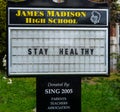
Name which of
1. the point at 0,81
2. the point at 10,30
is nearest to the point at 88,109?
the point at 10,30

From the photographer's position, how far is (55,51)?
27.8 ft

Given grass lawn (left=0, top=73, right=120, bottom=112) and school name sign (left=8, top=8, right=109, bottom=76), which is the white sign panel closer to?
school name sign (left=8, top=8, right=109, bottom=76)

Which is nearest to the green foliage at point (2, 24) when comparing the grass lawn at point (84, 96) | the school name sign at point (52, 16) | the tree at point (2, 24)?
the tree at point (2, 24)

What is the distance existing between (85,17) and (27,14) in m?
1.03

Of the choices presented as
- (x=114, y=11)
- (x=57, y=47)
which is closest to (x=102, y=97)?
(x=57, y=47)

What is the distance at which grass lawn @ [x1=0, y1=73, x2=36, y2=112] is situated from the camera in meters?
11.7

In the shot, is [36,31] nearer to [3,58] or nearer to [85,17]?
[85,17]

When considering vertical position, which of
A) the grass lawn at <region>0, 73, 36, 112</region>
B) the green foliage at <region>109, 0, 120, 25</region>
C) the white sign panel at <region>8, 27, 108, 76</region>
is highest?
the green foliage at <region>109, 0, 120, 25</region>

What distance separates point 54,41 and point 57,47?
0.12 m

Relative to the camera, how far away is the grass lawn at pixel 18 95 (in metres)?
11.7

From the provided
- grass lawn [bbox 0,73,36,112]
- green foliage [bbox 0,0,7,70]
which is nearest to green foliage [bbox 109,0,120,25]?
green foliage [bbox 0,0,7,70]

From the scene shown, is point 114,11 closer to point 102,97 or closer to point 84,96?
point 84,96

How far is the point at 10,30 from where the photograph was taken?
330 inches

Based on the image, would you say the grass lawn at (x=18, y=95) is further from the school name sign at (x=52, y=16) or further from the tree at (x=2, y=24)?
the tree at (x=2, y=24)
